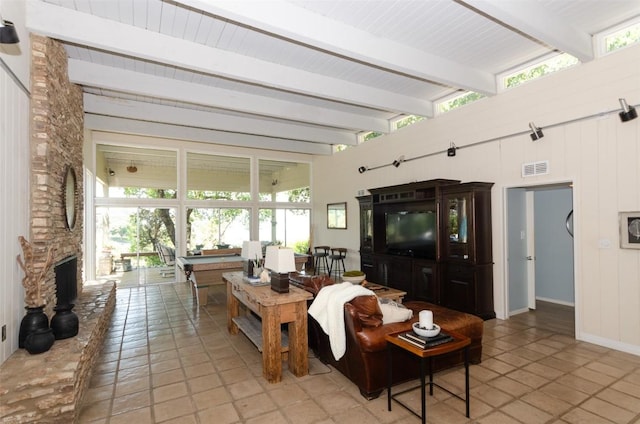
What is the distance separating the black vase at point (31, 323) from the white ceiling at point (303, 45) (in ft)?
8.95

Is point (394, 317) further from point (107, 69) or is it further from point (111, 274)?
point (111, 274)

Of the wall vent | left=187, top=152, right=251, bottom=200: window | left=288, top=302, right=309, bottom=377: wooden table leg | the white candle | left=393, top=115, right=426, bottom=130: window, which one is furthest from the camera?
left=187, top=152, right=251, bottom=200: window

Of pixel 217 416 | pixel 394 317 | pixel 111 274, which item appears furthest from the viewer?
pixel 111 274

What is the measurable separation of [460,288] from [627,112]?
116 inches

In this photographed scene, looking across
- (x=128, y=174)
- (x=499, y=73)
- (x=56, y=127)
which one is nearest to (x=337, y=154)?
(x=499, y=73)

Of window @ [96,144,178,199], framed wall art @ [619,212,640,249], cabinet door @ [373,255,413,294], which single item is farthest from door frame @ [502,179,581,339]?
window @ [96,144,178,199]

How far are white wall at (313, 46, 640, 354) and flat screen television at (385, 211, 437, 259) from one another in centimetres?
92

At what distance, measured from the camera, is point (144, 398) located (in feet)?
9.27

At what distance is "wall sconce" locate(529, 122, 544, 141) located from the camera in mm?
4367

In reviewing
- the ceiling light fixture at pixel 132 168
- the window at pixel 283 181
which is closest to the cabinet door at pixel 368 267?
the window at pixel 283 181

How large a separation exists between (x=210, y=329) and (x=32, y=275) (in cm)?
231

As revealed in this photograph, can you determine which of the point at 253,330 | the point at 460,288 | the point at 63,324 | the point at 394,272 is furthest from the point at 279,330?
the point at 394,272

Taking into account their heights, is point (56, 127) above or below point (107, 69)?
below

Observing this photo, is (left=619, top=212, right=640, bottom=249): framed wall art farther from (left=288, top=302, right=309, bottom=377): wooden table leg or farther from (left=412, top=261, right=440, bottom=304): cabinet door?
(left=288, top=302, right=309, bottom=377): wooden table leg
